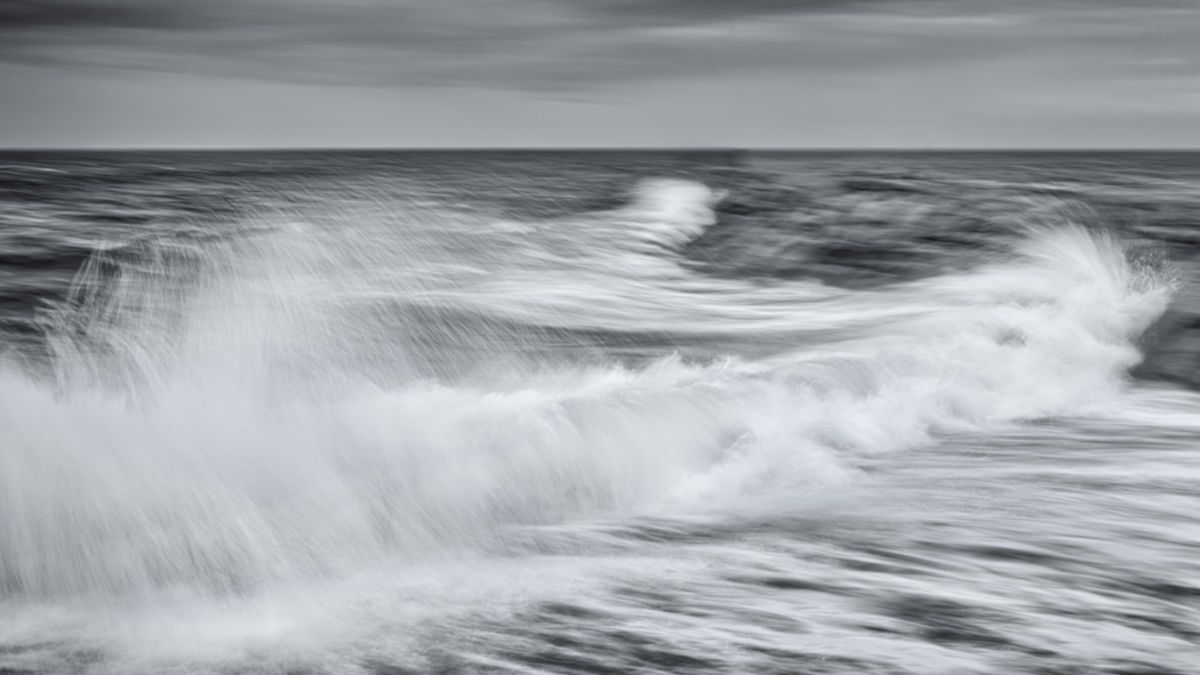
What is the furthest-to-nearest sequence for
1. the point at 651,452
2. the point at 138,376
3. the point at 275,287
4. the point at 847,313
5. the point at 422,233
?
1. the point at 422,233
2. the point at 847,313
3. the point at 275,287
4. the point at 651,452
5. the point at 138,376

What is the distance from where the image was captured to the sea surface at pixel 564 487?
3455mm

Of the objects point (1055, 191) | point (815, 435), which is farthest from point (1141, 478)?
point (1055, 191)

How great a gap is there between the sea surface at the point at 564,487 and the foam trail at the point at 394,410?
0.02 metres

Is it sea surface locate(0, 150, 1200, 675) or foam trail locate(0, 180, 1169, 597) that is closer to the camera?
sea surface locate(0, 150, 1200, 675)

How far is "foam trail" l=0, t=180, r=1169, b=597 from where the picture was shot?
3986mm

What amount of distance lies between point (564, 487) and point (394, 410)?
0.93 m

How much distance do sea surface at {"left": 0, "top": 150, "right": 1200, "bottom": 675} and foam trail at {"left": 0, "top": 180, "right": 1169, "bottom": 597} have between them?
2 cm

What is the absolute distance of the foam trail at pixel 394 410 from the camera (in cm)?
399

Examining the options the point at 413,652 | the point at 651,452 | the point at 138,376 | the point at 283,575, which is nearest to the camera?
the point at 413,652

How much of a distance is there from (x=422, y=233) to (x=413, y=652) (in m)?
14.8

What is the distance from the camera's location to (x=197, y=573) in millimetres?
3721

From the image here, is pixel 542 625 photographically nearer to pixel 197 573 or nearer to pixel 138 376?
pixel 197 573

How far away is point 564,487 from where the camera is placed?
5051 mm

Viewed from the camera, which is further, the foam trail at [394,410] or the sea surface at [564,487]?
the foam trail at [394,410]
